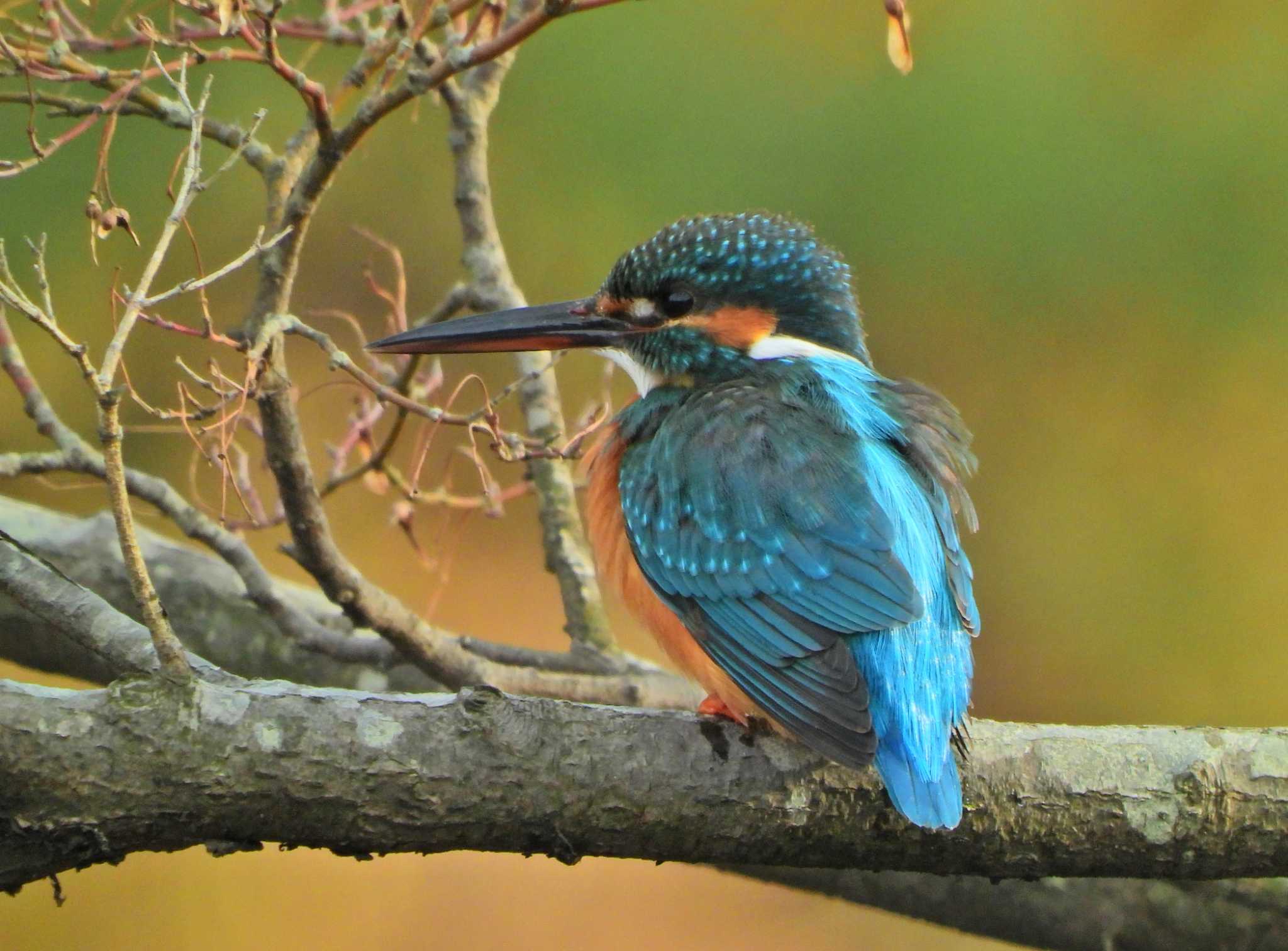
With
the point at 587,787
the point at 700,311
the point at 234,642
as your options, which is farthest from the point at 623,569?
the point at 234,642

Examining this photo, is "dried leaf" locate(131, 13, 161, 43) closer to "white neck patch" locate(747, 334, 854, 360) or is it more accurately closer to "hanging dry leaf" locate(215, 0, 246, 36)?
"hanging dry leaf" locate(215, 0, 246, 36)

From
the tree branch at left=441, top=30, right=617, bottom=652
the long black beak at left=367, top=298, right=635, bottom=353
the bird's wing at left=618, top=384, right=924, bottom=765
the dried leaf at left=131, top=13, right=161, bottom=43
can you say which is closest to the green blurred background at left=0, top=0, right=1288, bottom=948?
the tree branch at left=441, top=30, right=617, bottom=652

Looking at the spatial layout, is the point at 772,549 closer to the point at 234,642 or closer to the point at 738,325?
the point at 738,325

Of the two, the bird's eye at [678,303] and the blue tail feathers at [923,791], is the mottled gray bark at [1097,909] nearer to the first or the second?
the blue tail feathers at [923,791]

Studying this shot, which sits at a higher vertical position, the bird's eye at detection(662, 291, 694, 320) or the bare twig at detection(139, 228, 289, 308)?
the bird's eye at detection(662, 291, 694, 320)

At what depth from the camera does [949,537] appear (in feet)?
5.82

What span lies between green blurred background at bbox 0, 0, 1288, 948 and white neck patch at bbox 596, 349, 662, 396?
1.24 metres

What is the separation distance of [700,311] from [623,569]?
1.25 ft

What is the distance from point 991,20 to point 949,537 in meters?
2.07

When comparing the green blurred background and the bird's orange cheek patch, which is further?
the green blurred background

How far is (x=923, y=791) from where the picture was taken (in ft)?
4.67

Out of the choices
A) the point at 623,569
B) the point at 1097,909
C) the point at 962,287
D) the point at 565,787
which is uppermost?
the point at 962,287

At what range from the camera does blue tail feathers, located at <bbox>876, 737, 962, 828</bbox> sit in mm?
1404

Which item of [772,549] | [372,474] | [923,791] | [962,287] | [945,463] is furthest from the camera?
[962,287]
